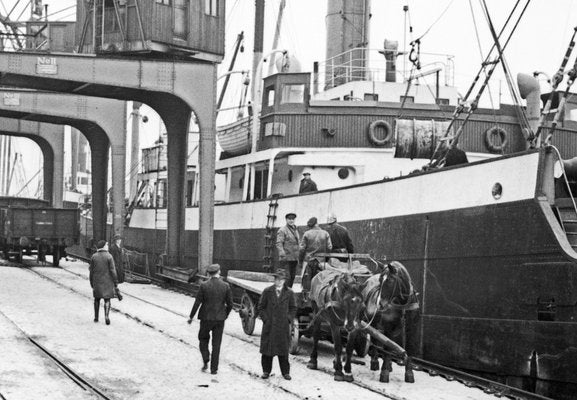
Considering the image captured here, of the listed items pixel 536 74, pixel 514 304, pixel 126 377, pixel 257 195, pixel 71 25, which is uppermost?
pixel 71 25

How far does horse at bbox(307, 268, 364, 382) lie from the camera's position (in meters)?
12.7

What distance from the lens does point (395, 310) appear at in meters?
12.8

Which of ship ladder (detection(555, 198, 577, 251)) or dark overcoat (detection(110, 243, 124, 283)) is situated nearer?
ship ladder (detection(555, 198, 577, 251))

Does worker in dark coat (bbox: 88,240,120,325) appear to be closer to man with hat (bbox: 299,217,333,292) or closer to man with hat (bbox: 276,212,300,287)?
man with hat (bbox: 276,212,300,287)

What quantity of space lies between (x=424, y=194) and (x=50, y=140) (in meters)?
28.0

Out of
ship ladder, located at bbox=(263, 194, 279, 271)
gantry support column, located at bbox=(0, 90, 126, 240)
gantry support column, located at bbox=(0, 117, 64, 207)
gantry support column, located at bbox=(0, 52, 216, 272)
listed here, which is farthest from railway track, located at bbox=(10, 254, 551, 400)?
gantry support column, located at bbox=(0, 117, 64, 207)

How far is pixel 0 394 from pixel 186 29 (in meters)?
15.9

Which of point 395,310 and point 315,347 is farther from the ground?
point 395,310

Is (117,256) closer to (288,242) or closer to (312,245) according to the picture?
(288,242)

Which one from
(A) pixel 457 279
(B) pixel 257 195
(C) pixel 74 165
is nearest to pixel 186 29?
(B) pixel 257 195

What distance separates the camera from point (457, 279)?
14.6 meters

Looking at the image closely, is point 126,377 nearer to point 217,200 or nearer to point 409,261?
point 409,261

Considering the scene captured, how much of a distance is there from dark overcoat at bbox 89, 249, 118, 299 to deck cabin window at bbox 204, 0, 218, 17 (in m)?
9.86

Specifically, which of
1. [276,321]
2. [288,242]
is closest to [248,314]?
[288,242]
